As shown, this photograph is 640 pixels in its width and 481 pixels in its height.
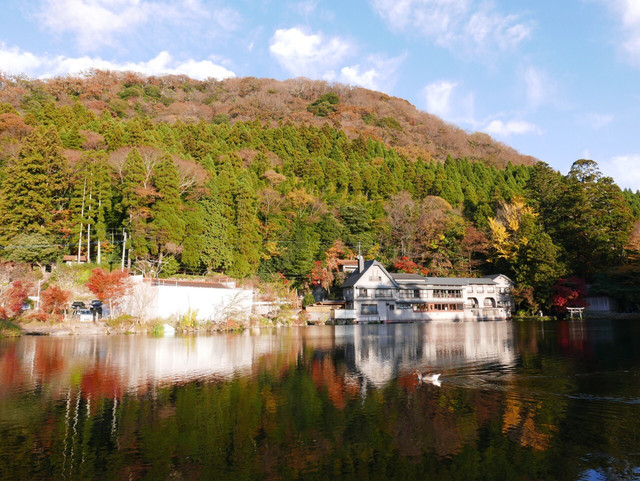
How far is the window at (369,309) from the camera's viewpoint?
41078 millimetres

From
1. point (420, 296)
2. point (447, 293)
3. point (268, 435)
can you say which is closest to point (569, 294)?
point (447, 293)

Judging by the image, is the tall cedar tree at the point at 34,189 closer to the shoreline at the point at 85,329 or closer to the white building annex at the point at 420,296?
the shoreline at the point at 85,329

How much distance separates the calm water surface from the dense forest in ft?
64.5

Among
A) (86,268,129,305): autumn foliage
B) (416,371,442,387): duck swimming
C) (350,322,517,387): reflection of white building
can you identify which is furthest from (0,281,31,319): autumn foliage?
(416,371,442,387): duck swimming

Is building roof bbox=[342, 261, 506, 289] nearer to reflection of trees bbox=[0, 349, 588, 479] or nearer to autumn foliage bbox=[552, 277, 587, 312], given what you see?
autumn foliage bbox=[552, 277, 587, 312]

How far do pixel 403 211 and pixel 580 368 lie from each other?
37.4 m

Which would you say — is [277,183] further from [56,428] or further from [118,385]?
[56,428]

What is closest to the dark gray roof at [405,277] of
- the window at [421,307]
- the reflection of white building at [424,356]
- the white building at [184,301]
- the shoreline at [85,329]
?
the window at [421,307]

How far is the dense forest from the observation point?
3350cm

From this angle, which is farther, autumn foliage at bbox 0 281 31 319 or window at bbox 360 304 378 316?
window at bbox 360 304 378 316

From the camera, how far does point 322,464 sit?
6316mm

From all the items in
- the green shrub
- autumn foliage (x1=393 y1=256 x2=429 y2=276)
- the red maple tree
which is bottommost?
the green shrub

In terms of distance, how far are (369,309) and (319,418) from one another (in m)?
33.4

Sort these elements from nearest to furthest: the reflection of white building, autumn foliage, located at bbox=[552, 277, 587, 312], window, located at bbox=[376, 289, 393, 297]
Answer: the reflection of white building
autumn foliage, located at bbox=[552, 277, 587, 312]
window, located at bbox=[376, 289, 393, 297]
